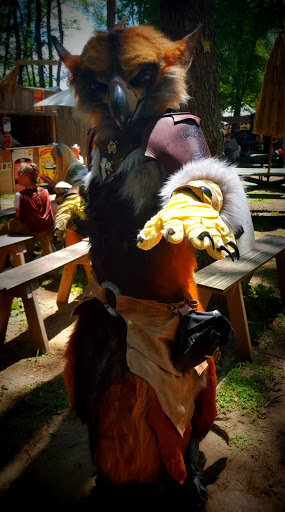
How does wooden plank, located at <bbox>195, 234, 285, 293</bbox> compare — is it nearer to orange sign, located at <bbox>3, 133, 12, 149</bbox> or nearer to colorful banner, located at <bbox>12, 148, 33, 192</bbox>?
colorful banner, located at <bbox>12, 148, 33, 192</bbox>

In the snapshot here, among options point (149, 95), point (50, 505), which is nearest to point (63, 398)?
point (50, 505)

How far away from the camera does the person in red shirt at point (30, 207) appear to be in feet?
17.0

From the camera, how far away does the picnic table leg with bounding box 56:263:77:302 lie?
15.4 ft

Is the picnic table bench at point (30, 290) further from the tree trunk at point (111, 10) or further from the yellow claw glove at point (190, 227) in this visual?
the tree trunk at point (111, 10)

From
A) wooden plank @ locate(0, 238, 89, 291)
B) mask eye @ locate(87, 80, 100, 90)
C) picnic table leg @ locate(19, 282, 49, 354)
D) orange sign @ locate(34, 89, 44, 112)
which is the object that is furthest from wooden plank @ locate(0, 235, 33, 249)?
orange sign @ locate(34, 89, 44, 112)

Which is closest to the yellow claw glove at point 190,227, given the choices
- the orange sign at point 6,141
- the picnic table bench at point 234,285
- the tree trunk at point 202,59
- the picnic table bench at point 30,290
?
the picnic table bench at point 234,285

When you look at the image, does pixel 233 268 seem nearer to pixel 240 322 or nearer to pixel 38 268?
pixel 240 322

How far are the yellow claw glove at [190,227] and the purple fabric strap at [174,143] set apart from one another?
9.8 inches

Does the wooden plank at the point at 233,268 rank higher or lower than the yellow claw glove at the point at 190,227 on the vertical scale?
lower

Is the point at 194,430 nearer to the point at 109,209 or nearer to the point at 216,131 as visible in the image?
the point at 109,209

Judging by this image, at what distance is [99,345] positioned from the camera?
172 centimetres

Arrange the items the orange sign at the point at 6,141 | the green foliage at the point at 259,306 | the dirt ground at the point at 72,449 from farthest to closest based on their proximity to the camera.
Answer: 1. the orange sign at the point at 6,141
2. the green foliage at the point at 259,306
3. the dirt ground at the point at 72,449

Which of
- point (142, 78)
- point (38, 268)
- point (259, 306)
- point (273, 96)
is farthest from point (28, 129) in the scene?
point (142, 78)

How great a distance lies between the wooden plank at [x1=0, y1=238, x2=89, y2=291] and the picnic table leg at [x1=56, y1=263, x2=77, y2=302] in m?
0.40
